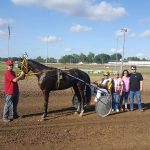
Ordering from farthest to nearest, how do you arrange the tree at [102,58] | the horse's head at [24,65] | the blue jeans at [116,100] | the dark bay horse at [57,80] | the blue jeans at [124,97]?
the tree at [102,58], the blue jeans at [124,97], the blue jeans at [116,100], the dark bay horse at [57,80], the horse's head at [24,65]

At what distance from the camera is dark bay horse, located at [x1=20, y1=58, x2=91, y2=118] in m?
12.6

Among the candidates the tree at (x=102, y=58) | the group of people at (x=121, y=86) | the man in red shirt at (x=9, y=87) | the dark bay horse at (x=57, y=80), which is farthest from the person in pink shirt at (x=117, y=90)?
the tree at (x=102, y=58)

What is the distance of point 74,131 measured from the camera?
33.7 feet

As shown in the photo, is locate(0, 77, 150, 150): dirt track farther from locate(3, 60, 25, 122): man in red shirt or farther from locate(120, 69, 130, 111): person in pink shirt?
locate(120, 69, 130, 111): person in pink shirt

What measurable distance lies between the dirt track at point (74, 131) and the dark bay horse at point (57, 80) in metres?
0.69

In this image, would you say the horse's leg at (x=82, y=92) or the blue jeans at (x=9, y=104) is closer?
the blue jeans at (x=9, y=104)

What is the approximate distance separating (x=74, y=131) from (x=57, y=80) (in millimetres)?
A: 3013

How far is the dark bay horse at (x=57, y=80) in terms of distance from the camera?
495 inches

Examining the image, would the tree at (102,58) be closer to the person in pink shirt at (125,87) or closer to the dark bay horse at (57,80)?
the person in pink shirt at (125,87)

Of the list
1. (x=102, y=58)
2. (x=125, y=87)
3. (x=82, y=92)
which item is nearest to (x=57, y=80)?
(x=82, y=92)

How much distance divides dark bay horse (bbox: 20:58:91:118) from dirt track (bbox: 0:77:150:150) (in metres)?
0.69

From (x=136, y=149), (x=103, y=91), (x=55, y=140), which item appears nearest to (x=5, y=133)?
(x=55, y=140)

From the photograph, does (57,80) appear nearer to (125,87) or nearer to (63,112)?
(63,112)

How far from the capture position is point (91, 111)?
564 inches
